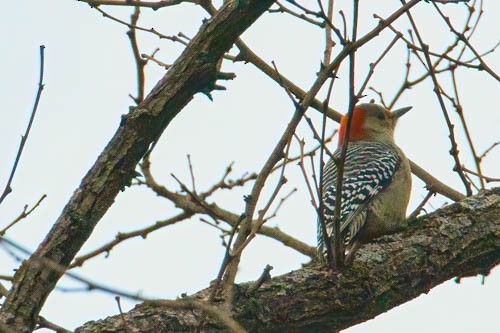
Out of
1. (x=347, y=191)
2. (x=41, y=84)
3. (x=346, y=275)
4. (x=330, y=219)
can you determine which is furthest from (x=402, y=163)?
(x=41, y=84)

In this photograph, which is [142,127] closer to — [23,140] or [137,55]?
[23,140]

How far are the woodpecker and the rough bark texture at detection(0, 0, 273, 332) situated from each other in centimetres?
264

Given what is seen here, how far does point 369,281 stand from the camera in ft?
18.1

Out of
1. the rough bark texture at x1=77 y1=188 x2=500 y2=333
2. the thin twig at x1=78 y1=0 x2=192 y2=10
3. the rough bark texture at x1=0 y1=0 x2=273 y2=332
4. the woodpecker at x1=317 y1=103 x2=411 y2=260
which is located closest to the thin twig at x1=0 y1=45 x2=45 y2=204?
the rough bark texture at x1=0 y1=0 x2=273 y2=332

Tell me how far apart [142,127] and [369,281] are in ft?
6.41

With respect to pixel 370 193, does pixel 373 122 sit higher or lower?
higher

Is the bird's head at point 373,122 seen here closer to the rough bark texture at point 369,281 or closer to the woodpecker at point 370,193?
the woodpecker at point 370,193

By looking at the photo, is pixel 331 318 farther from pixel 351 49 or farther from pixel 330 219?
pixel 330 219

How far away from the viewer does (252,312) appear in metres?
5.12

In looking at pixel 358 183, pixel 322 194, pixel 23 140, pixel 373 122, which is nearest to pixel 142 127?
pixel 23 140

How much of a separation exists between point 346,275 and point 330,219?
2239 mm

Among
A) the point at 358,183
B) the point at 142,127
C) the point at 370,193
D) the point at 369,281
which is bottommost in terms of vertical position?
the point at 369,281

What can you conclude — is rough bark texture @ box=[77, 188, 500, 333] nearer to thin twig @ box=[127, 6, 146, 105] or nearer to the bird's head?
thin twig @ box=[127, 6, 146, 105]

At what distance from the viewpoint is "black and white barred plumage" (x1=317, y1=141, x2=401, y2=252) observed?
768cm
